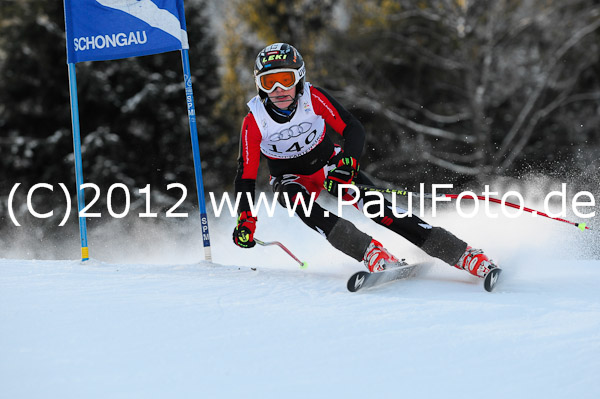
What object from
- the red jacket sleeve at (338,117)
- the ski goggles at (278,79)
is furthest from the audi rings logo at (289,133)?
the ski goggles at (278,79)

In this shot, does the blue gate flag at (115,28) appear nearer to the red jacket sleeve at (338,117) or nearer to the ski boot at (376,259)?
the red jacket sleeve at (338,117)

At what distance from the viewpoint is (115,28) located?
14.9 ft

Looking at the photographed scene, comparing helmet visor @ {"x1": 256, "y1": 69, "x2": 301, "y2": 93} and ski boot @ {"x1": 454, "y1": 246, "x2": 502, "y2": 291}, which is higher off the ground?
helmet visor @ {"x1": 256, "y1": 69, "x2": 301, "y2": 93}

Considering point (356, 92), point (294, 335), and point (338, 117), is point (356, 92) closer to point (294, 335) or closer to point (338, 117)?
point (338, 117)

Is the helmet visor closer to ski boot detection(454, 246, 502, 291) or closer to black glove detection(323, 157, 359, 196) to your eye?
black glove detection(323, 157, 359, 196)

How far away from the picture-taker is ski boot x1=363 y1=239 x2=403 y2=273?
11.4 ft

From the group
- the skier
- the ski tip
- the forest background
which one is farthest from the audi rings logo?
the forest background

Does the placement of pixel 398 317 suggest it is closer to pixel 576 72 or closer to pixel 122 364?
pixel 122 364

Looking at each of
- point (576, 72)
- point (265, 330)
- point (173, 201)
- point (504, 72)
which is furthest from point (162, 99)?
point (265, 330)

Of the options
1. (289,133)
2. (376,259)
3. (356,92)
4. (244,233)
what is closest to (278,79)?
(289,133)

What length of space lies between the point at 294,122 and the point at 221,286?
3.92 ft

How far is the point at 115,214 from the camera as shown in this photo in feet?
38.1

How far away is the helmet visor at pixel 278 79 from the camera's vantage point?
3706 mm

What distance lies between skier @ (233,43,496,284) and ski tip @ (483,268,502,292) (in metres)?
0.17
